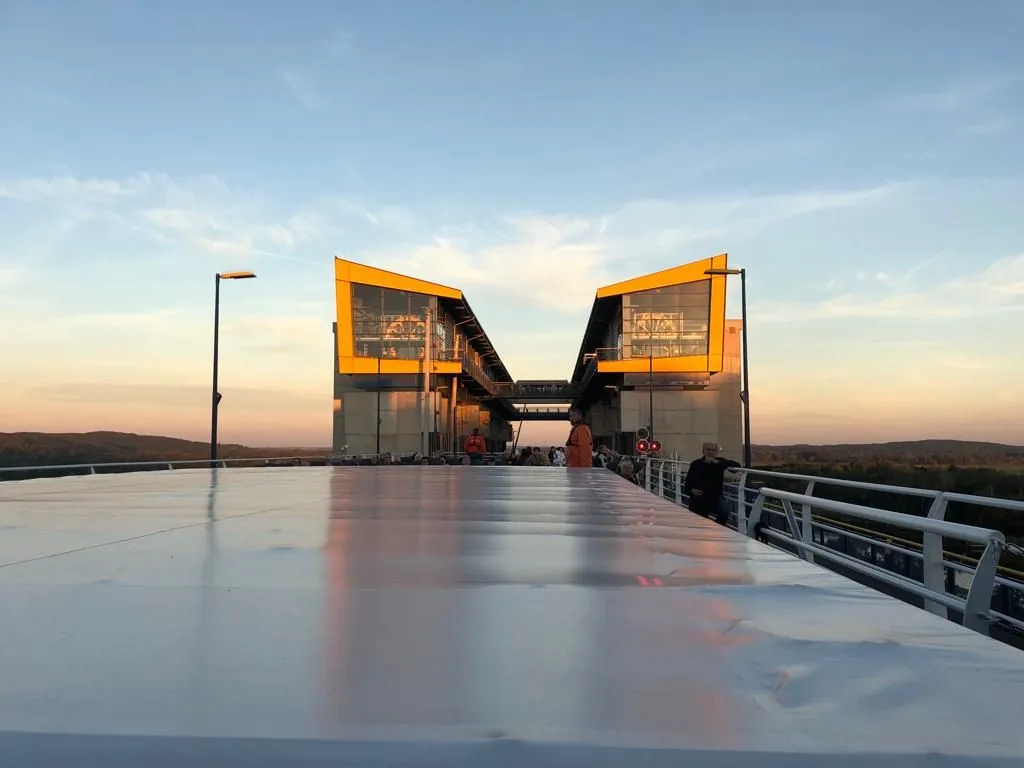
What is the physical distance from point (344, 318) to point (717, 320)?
67.4 feet

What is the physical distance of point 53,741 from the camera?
166cm

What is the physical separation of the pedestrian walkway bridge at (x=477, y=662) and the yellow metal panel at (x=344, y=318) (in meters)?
35.7

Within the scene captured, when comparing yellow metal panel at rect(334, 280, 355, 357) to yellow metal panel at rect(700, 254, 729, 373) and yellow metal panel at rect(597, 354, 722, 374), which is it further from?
yellow metal panel at rect(700, 254, 729, 373)

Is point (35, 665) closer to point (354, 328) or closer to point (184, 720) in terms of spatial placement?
point (184, 720)

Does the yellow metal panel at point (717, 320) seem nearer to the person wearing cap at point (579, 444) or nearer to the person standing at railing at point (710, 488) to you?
the person wearing cap at point (579, 444)

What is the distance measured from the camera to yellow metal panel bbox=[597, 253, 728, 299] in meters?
39.0

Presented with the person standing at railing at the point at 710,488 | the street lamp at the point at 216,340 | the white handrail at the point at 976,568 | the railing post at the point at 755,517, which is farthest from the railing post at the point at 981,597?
the street lamp at the point at 216,340

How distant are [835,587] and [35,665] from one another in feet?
10.7

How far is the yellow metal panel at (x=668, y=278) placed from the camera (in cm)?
3903

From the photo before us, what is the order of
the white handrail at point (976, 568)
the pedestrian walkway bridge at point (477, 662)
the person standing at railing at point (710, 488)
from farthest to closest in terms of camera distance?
the person standing at railing at point (710, 488), the white handrail at point (976, 568), the pedestrian walkway bridge at point (477, 662)

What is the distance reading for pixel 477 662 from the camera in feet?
7.52

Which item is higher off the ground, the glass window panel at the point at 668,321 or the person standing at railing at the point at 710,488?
the glass window panel at the point at 668,321

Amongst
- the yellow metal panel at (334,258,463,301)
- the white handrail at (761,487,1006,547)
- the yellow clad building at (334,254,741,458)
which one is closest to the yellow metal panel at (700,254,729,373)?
the yellow clad building at (334,254,741,458)

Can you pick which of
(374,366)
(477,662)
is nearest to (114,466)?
(477,662)
